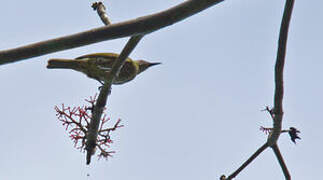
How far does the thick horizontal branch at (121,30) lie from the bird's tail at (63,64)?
294 cm

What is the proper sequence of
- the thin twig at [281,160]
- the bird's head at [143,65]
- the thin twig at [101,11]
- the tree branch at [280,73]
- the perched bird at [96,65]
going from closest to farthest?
the tree branch at [280,73]
the thin twig at [281,160]
the thin twig at [101,11]
the perched bird at [96,65]
the bird's head at [143,65]

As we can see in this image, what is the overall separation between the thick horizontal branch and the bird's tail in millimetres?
2936

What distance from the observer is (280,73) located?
307 centimetres

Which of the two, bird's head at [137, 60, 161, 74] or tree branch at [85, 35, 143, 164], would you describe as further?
bird's head at [137, 60, 161, 74]

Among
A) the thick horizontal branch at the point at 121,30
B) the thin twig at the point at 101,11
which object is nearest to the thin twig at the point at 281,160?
the thick horizontal branch at the point at 121,30

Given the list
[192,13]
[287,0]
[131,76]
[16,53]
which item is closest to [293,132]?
[287,0]

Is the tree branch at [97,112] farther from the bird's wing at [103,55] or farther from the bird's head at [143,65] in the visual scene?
the bird's head at [143,65]

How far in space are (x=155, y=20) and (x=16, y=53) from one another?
0.78 metres

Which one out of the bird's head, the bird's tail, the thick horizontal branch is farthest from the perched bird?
the thick horizontal branch

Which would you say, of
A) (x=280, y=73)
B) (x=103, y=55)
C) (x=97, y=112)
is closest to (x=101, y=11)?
(x=97, y=112)

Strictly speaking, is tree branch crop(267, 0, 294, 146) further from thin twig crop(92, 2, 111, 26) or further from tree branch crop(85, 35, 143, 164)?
thin twig crop(92, 2, 111, 26)

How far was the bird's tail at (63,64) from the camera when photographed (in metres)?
5.47

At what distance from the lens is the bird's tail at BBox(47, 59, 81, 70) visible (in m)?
5.47

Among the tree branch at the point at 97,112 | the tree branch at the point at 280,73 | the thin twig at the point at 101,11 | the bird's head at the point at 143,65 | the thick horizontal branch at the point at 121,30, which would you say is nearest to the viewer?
the thick horizontal branch at the point at 121,30
